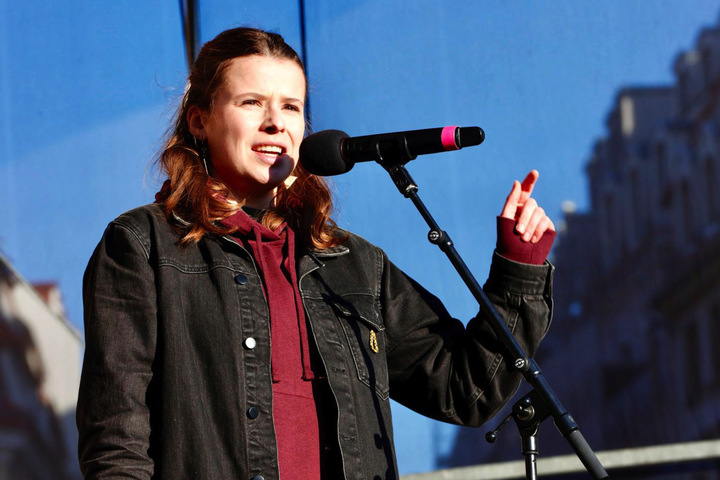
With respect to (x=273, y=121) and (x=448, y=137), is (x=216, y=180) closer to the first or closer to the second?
(x=273, y=121)

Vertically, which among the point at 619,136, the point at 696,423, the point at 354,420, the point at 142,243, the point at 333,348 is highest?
the point at 619,136

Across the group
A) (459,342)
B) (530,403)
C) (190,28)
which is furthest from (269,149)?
(190,28)

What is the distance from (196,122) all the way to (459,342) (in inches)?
23.8

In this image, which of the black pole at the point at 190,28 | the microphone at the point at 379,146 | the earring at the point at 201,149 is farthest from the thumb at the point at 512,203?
the black pole at the point at 190,28

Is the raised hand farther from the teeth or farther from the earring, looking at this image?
the earring

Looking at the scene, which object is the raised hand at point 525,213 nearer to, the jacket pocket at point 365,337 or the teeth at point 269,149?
the jacket pocket at point 365,337

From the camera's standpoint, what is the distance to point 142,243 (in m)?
1.47

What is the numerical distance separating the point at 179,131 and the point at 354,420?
0.63 metres

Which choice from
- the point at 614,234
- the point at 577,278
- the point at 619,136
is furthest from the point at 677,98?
the point at 577,278

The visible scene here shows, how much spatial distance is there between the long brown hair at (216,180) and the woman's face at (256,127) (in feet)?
0.08

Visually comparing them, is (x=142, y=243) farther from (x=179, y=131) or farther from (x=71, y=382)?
(x=71, y=382)

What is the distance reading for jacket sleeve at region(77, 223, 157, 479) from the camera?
1.32m

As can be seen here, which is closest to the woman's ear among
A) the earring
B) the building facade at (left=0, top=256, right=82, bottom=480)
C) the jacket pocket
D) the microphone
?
the earring

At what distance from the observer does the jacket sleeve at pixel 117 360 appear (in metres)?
1.32
